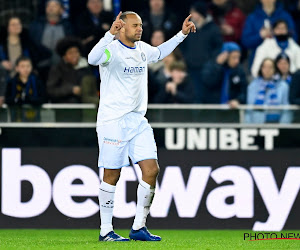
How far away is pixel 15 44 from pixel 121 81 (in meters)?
5.44

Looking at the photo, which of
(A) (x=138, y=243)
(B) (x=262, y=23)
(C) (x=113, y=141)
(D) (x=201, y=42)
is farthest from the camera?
(B) (x=262, y=23)

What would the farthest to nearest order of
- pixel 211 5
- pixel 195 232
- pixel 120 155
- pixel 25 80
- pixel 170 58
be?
pixel 211 5
pixel 170 58
pixel 25 80
pixel 195 232
pixel 120 155

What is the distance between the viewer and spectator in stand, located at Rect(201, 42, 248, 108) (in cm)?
1356

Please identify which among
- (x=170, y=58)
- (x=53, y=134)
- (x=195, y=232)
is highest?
(x=170, y=58)

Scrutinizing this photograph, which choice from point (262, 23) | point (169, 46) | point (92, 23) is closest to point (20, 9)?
point (92, 23)

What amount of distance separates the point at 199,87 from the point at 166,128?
246 cm

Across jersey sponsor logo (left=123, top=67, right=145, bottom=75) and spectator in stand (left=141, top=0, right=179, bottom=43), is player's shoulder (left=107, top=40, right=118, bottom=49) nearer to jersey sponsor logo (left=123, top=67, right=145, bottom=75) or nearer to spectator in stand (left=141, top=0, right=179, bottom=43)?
jersey sponsor logo (left=123, top=67, right=145, bottom=75)

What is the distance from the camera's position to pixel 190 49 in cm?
1465

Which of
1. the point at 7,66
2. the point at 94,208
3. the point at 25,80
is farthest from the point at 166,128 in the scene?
the point at 7,66

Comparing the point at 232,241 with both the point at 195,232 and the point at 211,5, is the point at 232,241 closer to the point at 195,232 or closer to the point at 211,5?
the point at 195,232

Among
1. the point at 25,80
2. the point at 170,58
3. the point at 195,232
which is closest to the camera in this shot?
the point at 195,232

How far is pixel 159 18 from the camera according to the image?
49.3 ft

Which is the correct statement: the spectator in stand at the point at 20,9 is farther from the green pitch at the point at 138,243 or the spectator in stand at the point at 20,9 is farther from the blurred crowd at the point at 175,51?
the green pitch at the point at 138,243

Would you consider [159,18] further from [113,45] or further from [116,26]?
[116,26]
